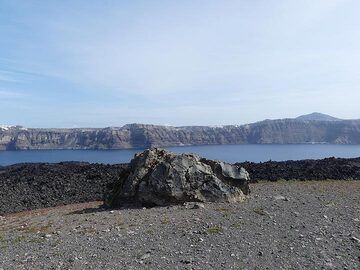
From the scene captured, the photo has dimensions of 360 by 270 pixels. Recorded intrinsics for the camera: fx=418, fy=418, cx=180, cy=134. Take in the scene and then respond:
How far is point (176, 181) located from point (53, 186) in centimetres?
1273

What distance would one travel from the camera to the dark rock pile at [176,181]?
61.8ft

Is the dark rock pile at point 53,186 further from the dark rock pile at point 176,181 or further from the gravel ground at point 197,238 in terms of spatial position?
the gravel ground at point 197,238

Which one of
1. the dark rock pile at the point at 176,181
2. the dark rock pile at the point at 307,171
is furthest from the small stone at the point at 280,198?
the dark rock pile at the point at 307,171

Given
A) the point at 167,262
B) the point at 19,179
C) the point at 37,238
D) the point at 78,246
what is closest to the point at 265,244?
the point at 167,262

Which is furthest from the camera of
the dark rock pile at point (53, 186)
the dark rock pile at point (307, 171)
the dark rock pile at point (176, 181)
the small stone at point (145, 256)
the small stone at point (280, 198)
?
the dark rock pile at point (307, 171)

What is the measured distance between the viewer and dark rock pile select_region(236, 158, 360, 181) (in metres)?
28.8

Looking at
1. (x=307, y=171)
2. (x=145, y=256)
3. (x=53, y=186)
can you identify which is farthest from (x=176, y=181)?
(x=307, y=171)

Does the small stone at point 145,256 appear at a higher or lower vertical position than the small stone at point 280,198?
lower

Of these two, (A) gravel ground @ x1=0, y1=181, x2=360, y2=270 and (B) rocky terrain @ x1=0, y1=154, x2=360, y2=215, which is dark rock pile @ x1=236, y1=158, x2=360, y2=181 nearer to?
(B) rocky terrain @ x1=0, y1=154, x2=360, y2=215

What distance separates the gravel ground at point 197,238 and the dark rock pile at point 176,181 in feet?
3.00

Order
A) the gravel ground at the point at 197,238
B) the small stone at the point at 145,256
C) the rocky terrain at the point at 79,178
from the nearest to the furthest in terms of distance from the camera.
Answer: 1. the gravel ground at the point at 197,238
2. the small stone at the point at 145,256
3. the rocky terrain at the point at 79,178

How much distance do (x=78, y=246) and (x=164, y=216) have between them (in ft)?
14.8

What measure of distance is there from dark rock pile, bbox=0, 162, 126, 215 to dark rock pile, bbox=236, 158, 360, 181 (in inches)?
411

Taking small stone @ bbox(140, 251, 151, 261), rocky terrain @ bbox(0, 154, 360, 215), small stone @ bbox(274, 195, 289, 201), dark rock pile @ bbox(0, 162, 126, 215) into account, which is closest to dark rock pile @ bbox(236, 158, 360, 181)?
rocky terrain @ bbox(0, 154, 360, 215)
